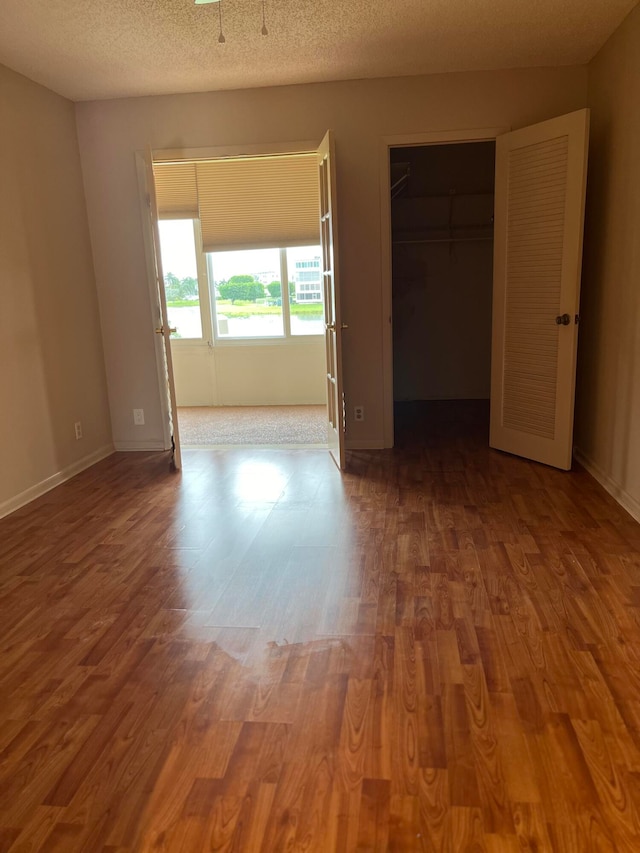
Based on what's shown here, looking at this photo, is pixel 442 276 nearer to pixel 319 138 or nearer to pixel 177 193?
pixel 319 138

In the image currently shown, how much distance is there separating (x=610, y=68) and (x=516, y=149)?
65 cm

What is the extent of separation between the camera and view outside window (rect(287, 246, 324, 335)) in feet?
21.3

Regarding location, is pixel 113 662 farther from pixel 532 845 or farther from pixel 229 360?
pixel 229 360

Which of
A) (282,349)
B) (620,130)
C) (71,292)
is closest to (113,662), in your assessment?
(71,292)

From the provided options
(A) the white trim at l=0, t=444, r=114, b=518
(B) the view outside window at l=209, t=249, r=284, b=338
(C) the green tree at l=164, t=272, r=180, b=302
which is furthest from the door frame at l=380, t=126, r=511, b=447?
(C) the green tree at l=164, t=272, r=180, b=302

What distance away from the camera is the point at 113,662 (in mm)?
2143

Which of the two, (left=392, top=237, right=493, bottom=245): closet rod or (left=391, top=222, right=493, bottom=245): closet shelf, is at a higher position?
(left=391, top=222, right=493, bottom=245): closet shelf

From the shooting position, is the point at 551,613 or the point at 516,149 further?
the point at 516,149

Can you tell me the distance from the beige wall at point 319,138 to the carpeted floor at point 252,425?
0.64 metres

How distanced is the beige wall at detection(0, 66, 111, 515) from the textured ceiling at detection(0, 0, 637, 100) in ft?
1.09

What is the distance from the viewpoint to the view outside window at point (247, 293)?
6.58 metres

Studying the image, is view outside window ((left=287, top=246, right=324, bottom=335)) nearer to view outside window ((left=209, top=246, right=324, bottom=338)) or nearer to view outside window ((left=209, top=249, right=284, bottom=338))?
view outside window ((left=209, top=246, right=324, bottom=338))

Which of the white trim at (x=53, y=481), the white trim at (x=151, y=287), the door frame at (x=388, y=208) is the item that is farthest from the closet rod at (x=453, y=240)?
the white trim at (x=53, y=481)

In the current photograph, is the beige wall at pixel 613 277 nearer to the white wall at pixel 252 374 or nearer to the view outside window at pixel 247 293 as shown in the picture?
the white wall at pixel 252 374
